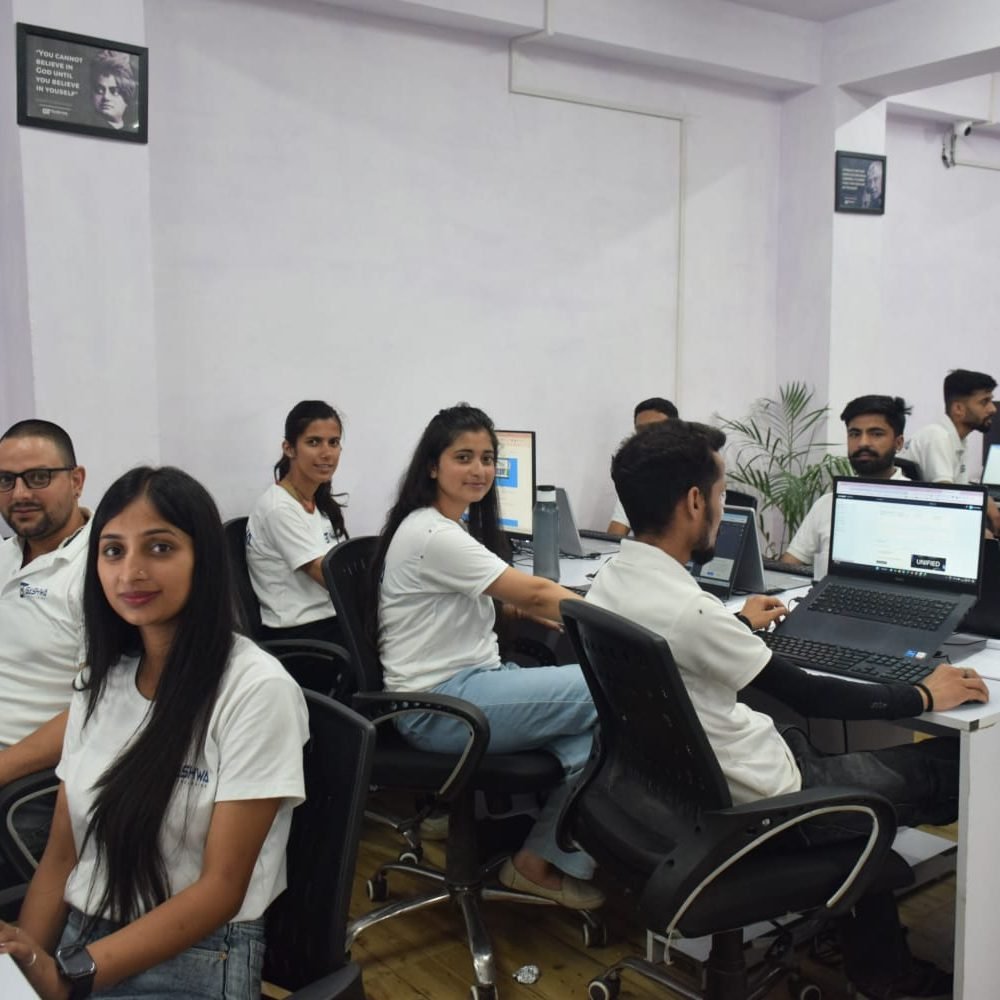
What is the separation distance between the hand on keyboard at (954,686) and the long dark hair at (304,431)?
2117 millimetres

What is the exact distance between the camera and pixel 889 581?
255 cm

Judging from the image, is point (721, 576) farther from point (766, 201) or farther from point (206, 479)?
point (766, 201)

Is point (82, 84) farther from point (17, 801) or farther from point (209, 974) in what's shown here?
point (209, 974)

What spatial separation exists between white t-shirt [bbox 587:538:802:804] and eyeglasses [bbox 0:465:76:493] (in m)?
1.24

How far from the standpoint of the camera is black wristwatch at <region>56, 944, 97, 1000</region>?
1276mm

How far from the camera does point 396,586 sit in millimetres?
2564

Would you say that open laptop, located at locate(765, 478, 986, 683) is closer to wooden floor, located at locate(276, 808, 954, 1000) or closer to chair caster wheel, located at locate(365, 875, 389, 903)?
wooden floor, located at locate(276, 808, 954, 1000)

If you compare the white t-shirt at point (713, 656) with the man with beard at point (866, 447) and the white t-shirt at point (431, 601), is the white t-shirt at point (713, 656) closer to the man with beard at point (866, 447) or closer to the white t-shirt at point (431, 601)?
the white t-shirt at point (431, 601)

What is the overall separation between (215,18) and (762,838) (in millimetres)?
3268

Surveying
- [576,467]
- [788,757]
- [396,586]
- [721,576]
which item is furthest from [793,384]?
[788,757]

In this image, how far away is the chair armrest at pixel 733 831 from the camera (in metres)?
1.72

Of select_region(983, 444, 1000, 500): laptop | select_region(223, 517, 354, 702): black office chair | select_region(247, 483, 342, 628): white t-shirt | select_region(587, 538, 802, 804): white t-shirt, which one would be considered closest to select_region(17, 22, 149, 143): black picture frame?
select_region(247, 483, 342, 628): white t-shirt

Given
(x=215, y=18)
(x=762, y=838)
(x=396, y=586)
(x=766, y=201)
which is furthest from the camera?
(x=766, y=201)

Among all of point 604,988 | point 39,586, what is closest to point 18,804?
point 39,586
